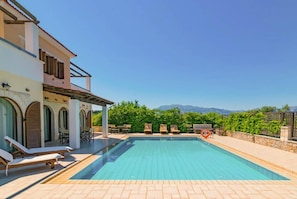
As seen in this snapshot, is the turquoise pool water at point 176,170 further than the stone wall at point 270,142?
No

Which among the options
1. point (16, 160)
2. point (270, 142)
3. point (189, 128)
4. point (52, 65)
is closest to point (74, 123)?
point (16, 160)

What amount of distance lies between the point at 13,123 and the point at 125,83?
25.0m

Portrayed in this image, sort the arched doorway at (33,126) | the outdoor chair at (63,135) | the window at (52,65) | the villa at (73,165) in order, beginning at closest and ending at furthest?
the villa at (73,165) < the arched doorway at (33,126) < the window at (52,65) < the outdoor chair at (63,135)

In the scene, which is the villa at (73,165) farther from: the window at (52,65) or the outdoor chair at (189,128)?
the outdoor chair at (189,128)

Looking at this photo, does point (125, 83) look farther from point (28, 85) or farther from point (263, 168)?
point (263, 168)

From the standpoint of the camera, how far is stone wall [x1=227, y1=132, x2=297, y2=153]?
944 centimetres

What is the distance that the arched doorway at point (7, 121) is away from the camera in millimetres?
7372

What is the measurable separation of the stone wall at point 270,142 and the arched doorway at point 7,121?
13.2 meters

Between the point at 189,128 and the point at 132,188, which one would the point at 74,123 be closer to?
the point at 132,188

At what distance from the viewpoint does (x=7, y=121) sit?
761cm

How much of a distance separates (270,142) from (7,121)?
45.2 ft

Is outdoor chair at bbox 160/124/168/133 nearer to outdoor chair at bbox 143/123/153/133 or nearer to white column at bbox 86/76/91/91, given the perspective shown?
outdoor chair at bbox 143/123/153/133

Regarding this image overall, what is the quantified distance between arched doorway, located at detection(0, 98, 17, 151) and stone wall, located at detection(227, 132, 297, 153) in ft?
43.4

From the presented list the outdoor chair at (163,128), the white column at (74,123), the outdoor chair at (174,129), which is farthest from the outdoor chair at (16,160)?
the outdoor chair at (174,129)
